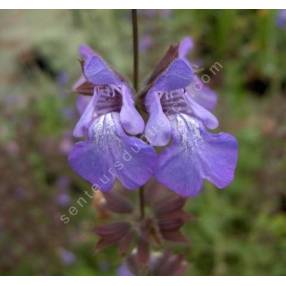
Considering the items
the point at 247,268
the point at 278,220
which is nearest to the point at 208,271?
the point at 247,268

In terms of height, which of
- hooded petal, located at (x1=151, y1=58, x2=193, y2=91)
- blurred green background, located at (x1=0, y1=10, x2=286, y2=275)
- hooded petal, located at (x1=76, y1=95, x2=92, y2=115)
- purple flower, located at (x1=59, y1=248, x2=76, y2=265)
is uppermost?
hooded petal, located at (x1=151, y1=58, x2=193, y2=91)

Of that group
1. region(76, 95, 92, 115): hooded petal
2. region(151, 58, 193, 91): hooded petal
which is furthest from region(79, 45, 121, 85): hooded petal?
region(76, 95, 92, 115): hooded petal

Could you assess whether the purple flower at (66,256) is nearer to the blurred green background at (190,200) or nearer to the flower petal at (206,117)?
the blurred green background at (190,200)

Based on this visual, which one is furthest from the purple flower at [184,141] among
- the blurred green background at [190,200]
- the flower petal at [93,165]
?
the blurred green background at [190,200]

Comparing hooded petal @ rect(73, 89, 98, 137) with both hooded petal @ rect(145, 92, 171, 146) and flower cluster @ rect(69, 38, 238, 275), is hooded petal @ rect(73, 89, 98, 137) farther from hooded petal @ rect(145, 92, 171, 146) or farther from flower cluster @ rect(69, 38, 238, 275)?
hooded petal @ rect(145, 92, 171, 146)

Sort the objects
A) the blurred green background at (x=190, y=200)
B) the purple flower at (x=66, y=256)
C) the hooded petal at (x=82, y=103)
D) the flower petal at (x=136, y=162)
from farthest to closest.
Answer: the purple flower at (x=66, y=256) < the blurred green background at (x=190, y=200) < the hooded petal at (x=82, y=103) < the flower petal at (x=136, y=162)

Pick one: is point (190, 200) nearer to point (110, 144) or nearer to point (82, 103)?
point (82, 103)
